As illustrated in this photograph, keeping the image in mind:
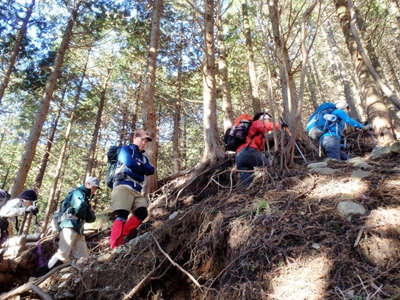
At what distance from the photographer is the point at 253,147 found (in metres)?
4.96

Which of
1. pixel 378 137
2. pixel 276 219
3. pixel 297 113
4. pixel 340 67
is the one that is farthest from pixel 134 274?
pixel 340 67

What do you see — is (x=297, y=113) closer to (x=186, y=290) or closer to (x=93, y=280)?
(x=186, y=290)

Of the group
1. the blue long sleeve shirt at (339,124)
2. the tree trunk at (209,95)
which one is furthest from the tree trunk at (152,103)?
the blue long sleeve shirt at (339,124)

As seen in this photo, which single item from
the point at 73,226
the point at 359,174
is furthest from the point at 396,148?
the point at 73,226

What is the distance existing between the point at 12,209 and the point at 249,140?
4893 mm

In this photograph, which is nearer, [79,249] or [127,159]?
[127,159]

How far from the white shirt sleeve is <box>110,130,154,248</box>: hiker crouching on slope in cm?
230

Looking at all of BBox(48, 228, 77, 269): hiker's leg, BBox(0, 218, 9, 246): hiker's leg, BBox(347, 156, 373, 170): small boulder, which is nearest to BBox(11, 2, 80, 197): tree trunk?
BBox(0, 218, 9, 246): hiker's leg

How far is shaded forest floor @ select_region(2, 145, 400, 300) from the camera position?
2203mm

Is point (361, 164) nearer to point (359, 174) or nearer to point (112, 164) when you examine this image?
point (359, 174)

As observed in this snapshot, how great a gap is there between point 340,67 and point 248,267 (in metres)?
17.7

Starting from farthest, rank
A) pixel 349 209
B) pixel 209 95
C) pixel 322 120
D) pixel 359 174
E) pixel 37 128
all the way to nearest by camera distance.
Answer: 1. pixel 37 128
2. pixel 209 95
3. pixel 322 120
4. pixel 359 174
5. pixel 349 209

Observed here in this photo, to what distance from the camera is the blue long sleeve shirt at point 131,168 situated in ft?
16.2

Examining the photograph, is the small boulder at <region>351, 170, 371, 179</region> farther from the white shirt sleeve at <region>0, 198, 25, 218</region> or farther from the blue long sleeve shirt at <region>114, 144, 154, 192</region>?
the white shirt sleeve at <region>0, 198, 25, 218</region>
